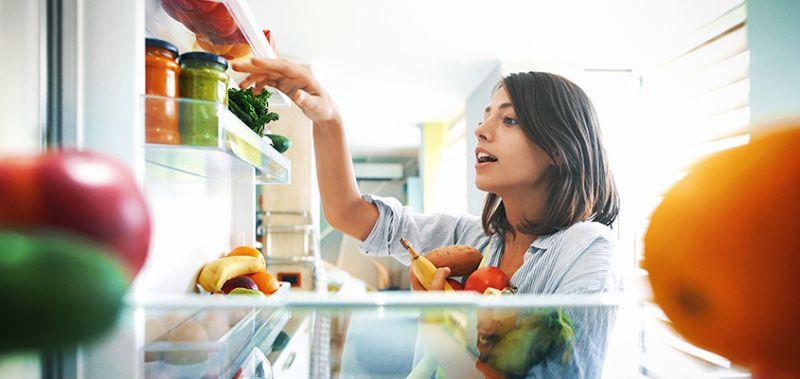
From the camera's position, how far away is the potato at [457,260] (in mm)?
558

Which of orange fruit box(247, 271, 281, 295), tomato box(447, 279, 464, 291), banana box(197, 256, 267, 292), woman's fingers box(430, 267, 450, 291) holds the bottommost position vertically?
orange fruit box(247, 271, 281, 295)

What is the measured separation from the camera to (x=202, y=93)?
39 centimetres

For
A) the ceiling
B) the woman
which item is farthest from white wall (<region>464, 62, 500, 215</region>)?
the woman

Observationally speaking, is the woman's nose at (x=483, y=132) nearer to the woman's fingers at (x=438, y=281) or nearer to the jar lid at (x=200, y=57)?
the woman's fingers at (x=438, y=281)

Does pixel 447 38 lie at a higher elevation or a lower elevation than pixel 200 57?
higher

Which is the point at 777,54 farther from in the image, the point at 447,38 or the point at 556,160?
the point at 447,38

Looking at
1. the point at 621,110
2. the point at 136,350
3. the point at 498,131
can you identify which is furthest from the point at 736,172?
the point at 621,110

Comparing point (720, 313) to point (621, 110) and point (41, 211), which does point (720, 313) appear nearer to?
point (41, 211)

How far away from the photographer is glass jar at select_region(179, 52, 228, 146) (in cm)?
34

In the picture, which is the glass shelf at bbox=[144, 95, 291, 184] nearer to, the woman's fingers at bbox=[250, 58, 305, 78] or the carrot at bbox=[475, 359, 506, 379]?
the woman's fingers at bbox=[250, 58, 305, 78]

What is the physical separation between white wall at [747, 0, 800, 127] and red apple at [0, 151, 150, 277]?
0.24 metres

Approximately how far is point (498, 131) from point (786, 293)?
1.42 ft

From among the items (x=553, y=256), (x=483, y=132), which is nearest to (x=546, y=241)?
(x=553, y=256)

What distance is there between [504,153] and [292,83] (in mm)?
249
